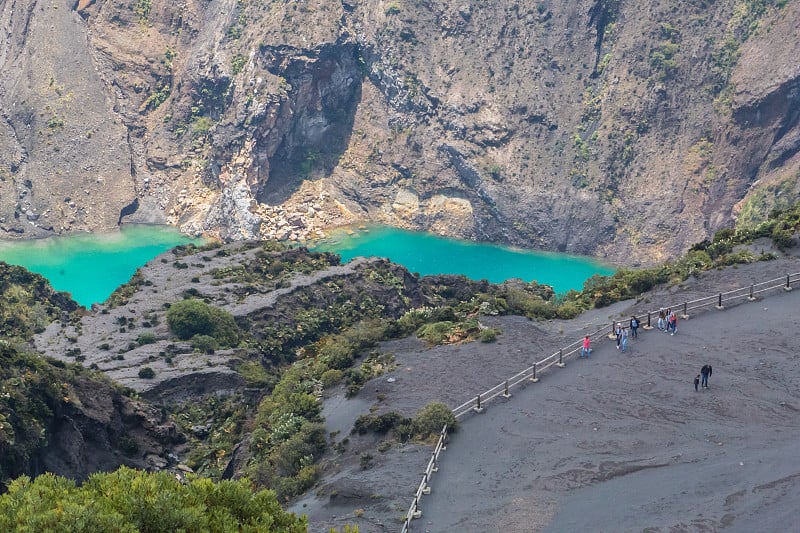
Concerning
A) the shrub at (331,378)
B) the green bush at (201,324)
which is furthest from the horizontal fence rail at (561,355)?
the green bush at (201,324)

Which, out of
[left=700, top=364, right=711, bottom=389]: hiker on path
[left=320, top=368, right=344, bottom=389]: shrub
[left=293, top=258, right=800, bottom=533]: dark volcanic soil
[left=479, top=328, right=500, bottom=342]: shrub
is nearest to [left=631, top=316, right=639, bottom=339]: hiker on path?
[left=293, top=258, right=800, bottom=533]: dark volcanic soil

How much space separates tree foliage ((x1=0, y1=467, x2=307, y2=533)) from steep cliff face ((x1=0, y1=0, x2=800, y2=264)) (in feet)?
392

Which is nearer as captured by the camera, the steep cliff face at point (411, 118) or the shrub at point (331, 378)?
the shrub at point (331, 378)

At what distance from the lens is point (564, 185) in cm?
16900

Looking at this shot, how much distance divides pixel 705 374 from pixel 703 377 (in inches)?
14.5

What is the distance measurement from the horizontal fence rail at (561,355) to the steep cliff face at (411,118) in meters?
79.1

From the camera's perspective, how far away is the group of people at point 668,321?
7375cm

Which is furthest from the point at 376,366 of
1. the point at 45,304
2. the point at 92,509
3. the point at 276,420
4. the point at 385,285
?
the point at 45,304

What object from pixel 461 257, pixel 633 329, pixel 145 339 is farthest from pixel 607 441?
pixel 461 257

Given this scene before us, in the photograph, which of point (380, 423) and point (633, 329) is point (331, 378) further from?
point (633, 329)

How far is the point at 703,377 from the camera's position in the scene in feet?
218

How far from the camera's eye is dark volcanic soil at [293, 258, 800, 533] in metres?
55.3

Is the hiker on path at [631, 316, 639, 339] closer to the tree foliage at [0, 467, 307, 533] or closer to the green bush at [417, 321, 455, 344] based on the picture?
the green bush at [417, 321, 455, 344]

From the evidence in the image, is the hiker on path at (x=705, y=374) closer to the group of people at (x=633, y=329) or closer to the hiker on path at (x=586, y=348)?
the group of people at (x=633, y=329)
